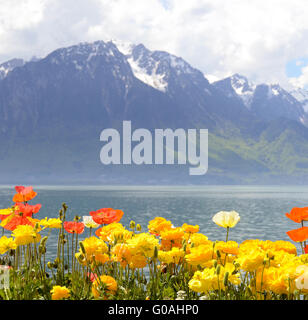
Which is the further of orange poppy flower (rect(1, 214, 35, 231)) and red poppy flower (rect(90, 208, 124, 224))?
orange poppy flower (rect(1, 214, 35, 231))

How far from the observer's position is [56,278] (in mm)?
5578

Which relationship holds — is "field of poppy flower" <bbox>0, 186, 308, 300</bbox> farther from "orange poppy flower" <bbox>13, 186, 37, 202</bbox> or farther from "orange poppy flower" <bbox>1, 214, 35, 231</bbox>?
"orange poppy flower" <bbox>13, 186, 37, 202</bbox>

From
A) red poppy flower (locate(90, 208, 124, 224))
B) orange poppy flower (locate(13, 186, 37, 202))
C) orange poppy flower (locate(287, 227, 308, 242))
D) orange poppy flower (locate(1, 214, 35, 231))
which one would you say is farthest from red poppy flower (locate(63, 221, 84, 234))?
orange poppy flower (locate(287, 227, 308, 242))

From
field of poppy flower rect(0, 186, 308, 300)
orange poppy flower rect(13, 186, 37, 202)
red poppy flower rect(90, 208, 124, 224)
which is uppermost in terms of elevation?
orange poppy flower rect(13, 186, 37, 202)

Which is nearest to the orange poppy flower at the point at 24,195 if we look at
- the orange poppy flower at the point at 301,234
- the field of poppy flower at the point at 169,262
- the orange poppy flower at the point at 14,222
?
the field of poppy flower at the point at 169,262

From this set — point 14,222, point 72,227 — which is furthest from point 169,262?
point 14,222

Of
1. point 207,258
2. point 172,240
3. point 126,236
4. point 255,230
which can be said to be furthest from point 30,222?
point 255,230

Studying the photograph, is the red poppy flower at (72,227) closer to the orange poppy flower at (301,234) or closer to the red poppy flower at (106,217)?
the red poppy flower at (106,217)

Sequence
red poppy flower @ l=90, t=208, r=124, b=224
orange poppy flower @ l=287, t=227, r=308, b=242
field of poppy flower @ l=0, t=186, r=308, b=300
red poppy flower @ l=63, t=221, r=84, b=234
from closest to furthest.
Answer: field of poppy flower @ l=0, t=186, r=308, b=300
orange poppy flower @ l=287, t=227, r=308, b=242
red poppy flower @ l=90, t=208, r=124, b=224
red poppy flower @ l=63, t=221, r=84, b=234

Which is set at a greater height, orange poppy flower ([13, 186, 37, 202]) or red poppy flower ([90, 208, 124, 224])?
orange poppy flower ([13, 186, 37, 202])

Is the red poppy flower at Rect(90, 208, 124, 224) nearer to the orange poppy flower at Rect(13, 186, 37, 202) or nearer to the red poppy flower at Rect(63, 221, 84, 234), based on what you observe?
the red poppy flower at Rect(63, 221, 84, 234)

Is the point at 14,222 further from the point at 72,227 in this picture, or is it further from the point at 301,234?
the point at 301,234

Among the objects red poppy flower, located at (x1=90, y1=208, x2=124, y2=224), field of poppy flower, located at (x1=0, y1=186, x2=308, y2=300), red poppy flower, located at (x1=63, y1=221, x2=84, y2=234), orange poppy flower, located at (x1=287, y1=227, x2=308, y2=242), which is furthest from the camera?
red poppy flower, located at (x1=63, y1=221, x2=84, y2=234)
